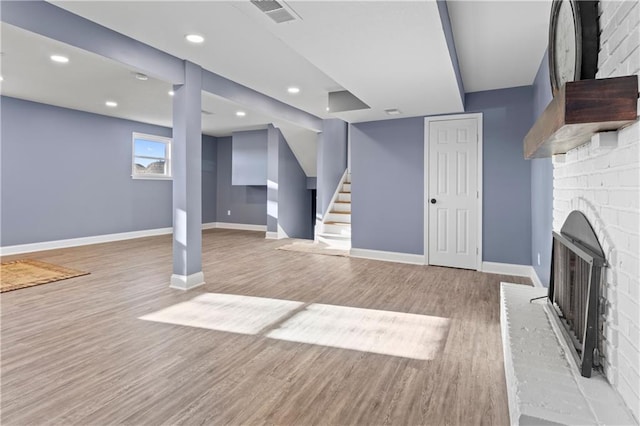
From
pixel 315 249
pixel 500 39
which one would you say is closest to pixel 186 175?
pixel 315 249

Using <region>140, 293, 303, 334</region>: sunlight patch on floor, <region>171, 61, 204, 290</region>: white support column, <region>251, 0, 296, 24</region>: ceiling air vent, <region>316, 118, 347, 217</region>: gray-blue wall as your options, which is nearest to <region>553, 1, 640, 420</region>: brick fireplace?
<region>251, 0, 296, 24</region>: ceiling air vent

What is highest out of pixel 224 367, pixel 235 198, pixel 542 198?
pixel 235 198

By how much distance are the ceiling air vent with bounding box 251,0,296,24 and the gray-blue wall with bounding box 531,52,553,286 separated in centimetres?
243

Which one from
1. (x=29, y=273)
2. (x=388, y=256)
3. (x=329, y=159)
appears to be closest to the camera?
(x=29, y=273)

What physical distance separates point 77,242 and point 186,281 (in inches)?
163

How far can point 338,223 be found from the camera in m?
6.97

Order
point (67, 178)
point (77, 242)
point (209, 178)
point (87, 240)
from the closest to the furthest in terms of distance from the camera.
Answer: point (67, 178), point (77, 242), point (87, 240), point (209, 178)

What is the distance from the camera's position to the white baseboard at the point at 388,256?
5.20 metres

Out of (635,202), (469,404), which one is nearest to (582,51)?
(635,202)

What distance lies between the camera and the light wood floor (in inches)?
69.3

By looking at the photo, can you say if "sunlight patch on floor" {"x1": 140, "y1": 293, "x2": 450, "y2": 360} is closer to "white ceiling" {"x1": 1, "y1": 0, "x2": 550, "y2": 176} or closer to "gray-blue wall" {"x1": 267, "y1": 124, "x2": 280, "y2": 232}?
"white ceiling" {"x1": 1, "y1": 0, "x2": 550, "y2": 176}

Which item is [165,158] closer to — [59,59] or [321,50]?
[59,59]

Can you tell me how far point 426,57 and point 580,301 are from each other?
2.08m

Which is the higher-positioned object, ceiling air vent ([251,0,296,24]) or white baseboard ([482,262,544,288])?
ceiling air vent ([251,0,296,24])
